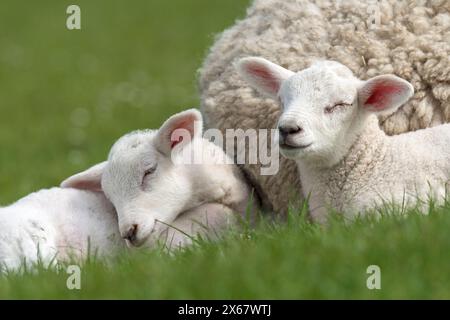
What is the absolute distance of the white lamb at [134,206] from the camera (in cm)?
568

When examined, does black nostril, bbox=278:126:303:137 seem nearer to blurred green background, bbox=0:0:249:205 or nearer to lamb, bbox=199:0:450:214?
lamb, bbox=199:0:450:214

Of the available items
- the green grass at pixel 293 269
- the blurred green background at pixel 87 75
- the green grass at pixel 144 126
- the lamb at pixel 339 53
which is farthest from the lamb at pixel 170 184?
the blurred green background at pixel 87 75

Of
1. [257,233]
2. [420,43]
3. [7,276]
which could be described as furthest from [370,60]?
[7,276]

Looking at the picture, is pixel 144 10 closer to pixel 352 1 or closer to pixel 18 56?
pixel 18 56

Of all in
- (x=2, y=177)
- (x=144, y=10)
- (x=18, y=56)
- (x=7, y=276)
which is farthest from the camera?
(x=144, y=10)

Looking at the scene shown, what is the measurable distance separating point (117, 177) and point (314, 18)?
1639 millimetres

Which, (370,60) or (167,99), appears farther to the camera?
(167,99)

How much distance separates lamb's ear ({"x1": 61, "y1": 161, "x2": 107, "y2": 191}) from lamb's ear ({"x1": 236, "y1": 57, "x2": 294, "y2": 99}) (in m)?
1.01

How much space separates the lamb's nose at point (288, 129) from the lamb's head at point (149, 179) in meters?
0.74

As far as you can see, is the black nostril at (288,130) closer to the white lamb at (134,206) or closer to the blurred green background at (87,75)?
the white lamb at (134,206)

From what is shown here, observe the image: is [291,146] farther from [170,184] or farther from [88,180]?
[88,180]

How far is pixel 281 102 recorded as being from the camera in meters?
5.76
